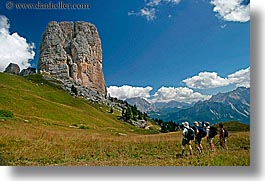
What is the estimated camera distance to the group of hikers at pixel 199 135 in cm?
1009

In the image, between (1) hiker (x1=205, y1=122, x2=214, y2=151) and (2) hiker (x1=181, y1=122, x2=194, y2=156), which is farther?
(1) hiker (x1=205, y1=122, x2=214, y2=151)

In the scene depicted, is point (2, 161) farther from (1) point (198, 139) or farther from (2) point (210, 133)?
(2) point (210, 133)

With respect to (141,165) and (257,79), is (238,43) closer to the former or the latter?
(257,79)

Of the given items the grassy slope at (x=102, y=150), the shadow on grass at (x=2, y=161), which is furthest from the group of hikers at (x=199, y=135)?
the shadow on grass at (x=2, y=161)

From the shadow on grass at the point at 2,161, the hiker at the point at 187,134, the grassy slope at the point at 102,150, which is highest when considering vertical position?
the hiker at the point at 187,134

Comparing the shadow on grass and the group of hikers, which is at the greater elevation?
the group of hikers

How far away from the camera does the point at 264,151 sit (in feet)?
30.5

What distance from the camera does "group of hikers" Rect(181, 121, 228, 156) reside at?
33.1ft

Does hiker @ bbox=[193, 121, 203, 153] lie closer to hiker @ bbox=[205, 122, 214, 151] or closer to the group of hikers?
the group of hikers

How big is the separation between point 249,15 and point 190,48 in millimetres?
2133

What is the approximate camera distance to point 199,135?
1020 centimetres

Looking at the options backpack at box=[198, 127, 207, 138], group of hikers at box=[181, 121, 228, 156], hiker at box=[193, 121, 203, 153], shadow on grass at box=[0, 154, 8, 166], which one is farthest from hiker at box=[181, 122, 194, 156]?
shadow on grass at box=[0, 154, 8, 166]

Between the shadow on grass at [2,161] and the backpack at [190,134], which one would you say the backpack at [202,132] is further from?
the shadow on grass at [2,161]

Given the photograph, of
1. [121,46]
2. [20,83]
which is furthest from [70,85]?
[121,46]
